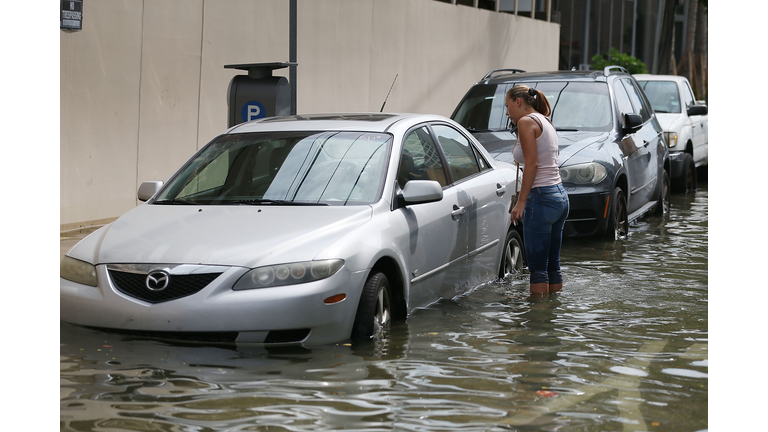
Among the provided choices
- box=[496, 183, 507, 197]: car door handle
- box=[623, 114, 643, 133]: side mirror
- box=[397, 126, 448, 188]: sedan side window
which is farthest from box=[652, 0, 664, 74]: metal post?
box=[397, 126, 448, 188]: sedan side window

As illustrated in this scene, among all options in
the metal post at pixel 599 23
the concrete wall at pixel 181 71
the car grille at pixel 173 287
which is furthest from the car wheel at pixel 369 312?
the metal post at pixel 599 23

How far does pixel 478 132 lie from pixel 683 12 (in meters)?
38.0

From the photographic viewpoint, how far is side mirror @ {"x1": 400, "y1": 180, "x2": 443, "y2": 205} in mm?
5926

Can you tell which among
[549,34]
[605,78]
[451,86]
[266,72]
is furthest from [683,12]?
[266,72]

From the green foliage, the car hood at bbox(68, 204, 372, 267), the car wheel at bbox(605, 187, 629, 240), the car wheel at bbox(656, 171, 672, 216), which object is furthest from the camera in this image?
the green foliage

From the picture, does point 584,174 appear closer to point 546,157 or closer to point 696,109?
point 546,157

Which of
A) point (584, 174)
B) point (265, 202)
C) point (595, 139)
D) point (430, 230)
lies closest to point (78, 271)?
point (265, 202)

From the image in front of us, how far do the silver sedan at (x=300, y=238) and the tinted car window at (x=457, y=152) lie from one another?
0.01 metres

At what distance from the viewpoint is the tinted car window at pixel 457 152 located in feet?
22.9

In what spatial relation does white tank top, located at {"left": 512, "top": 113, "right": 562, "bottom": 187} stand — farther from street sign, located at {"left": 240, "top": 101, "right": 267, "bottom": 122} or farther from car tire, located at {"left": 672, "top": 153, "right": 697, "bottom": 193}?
car tire, located at {"left": 672, "top": 153, "right": 697, "bottom": 193}

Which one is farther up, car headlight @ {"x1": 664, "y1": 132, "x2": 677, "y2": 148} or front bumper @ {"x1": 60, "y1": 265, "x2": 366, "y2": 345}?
car headlight @ {"x1": 664, "y1": 132, "x2": 677, "y2": 148}

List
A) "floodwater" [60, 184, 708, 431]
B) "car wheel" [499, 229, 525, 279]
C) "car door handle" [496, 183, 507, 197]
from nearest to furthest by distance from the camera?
"floodwater" [60, 184, 708, 431] < "car door handle" [496, 183, 507, 197] < "car wheel" [499, 229, 525, 279]

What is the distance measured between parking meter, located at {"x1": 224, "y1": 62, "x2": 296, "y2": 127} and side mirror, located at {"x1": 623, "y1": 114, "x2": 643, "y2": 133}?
372 cm

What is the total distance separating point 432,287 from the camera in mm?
6387
